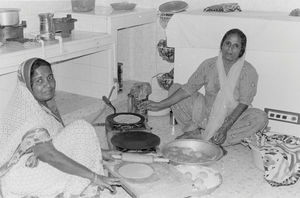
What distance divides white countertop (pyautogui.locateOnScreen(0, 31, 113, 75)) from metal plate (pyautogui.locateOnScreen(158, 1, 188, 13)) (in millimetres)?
587

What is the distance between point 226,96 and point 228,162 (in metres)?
0.47

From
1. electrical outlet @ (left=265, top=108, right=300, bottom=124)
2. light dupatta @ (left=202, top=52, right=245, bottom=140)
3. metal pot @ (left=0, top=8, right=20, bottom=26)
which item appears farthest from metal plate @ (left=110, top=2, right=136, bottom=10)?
electrical outlet @ (left=265, top=108, right=300, bottom=124)

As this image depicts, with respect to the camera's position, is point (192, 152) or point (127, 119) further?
point (127, 119)

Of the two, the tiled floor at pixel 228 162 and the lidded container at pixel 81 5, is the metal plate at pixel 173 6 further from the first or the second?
the tiled floor at pixel 228 162

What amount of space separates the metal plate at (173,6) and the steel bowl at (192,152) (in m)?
1.46

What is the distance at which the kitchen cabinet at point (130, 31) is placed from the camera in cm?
368

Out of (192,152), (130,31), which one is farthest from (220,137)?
(130,31)

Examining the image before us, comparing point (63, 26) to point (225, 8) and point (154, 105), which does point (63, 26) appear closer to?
point (154, 105)

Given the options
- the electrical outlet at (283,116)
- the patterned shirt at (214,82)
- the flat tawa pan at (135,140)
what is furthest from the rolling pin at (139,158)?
the electrical outlet at (283,116)

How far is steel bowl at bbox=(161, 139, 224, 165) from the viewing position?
2538 mm

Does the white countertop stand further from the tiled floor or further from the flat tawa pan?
the flat tawa pan

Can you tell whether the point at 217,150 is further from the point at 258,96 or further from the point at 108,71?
the point at 108,71

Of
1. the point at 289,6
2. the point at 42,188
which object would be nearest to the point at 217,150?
the point at 42,188

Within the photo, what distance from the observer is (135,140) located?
2555mm
